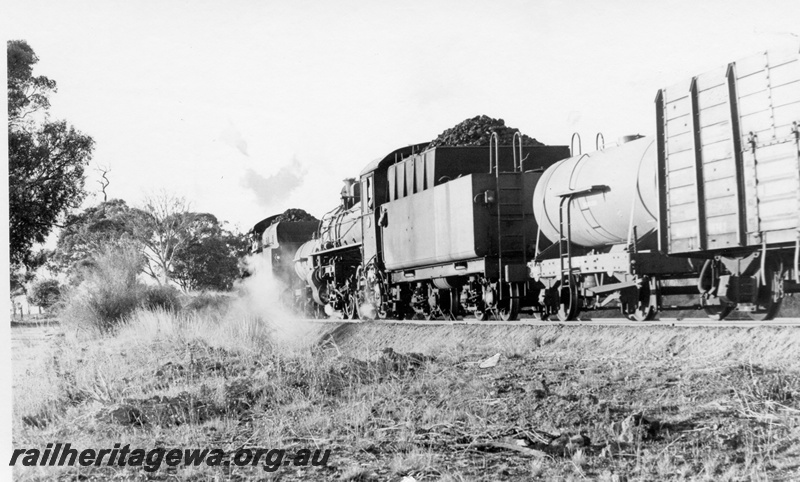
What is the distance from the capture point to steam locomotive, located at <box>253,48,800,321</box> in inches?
314

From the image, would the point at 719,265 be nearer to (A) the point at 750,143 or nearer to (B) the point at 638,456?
(A) the point at 750,143

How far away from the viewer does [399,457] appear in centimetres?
526

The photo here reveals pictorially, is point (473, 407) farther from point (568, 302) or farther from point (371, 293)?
point (371, 293)

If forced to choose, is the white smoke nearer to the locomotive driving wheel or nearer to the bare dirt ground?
the locomotive driving wheel

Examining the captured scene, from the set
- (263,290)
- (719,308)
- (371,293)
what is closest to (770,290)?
(719,308)

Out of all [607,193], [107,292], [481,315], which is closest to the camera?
[607,193]

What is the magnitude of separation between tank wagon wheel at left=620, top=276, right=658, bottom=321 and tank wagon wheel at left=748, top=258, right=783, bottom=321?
1.60 meters

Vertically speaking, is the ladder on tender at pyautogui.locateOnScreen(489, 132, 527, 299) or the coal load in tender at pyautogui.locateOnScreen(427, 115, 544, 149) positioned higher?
the coal load in tender at pyautogui.locateOnScreen(427, 115, 544, 149)

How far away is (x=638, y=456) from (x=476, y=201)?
800 centimetres

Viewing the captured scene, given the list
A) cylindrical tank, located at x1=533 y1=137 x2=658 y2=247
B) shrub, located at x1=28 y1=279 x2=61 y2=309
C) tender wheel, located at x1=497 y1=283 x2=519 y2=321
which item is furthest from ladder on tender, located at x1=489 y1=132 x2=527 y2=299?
shrub, located at x1=28 y1=279 x2=61 y2=309

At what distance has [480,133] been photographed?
14.5m

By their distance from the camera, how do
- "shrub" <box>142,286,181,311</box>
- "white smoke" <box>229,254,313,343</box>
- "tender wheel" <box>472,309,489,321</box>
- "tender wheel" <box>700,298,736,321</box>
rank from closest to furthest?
"tender wheel" <box>700,298,736,321</box>, "tender wheel" <box>472,309,489,321</box>, "shrub" <box>142,286,181,311</box>, "white smoke" <box>229,254,313,343</box>

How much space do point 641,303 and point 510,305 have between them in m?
2.95

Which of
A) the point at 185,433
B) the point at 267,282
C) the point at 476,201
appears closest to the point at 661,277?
the point at 476,201
